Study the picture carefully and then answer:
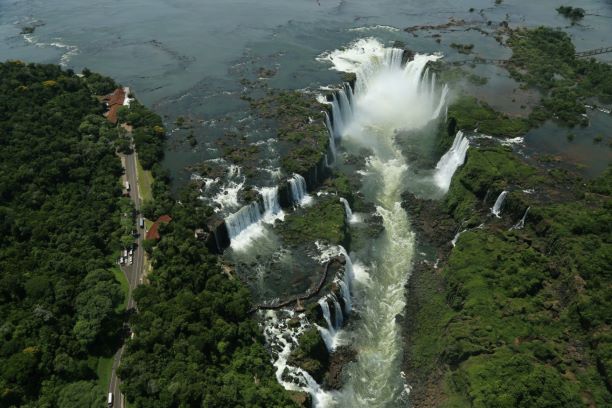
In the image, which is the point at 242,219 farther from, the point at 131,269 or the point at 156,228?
the point at 131,269

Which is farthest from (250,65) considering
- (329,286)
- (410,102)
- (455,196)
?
(329,286)

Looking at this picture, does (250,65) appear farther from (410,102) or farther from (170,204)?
(170,204)

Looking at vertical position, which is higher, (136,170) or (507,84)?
(507,84)

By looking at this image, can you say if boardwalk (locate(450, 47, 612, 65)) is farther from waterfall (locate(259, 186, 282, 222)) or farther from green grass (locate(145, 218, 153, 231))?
green grass (locate(145, 218, 153, 231))

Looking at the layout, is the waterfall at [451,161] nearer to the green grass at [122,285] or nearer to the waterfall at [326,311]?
the waterfall at [326,311]

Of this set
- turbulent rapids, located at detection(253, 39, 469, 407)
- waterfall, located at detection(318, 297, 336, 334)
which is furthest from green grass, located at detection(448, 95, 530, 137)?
waterfall, located at detection(318, 297, 336, 334)
